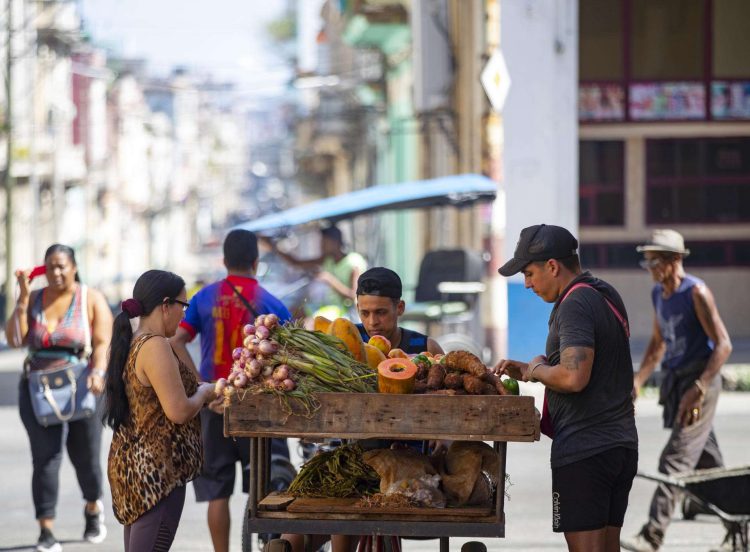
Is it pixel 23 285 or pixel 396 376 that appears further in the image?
pixel 23 285

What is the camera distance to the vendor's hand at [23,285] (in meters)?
8.84

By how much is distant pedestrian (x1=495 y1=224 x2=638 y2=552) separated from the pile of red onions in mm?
913

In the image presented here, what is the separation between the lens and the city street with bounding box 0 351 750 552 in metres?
9.10

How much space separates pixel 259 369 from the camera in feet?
17.9

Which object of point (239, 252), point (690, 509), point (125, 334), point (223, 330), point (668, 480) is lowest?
point (690, 509)

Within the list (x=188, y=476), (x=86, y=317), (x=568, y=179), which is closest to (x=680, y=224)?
(x=568, y=179)

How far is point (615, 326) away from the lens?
5660mm

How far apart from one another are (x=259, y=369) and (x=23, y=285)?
3846mm

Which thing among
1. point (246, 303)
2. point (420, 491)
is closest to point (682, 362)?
point (246, 303)

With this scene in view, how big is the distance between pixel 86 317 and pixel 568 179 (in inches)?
332

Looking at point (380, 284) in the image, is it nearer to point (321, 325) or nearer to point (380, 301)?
point (380, 301)

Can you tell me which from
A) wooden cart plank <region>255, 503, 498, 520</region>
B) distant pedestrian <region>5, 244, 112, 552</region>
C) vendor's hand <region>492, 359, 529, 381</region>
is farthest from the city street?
wooden cart plank <region>255, 503, 498, 520</region>

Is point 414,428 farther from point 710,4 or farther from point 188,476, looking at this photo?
point 710,4

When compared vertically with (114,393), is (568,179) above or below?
above
